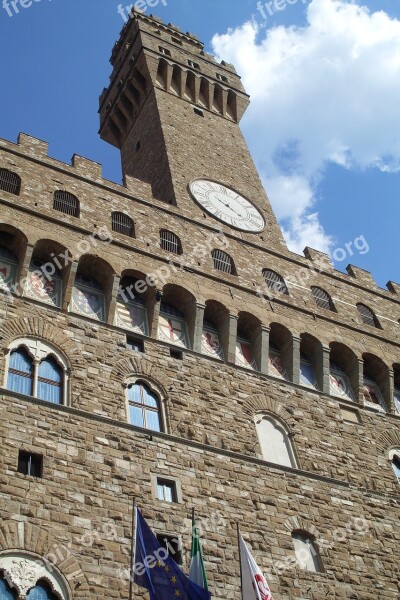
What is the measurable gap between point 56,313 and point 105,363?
1277 millimetres

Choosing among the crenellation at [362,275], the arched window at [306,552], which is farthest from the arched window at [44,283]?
the crenellation at [362,275]

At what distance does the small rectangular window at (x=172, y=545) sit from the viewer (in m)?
11.7

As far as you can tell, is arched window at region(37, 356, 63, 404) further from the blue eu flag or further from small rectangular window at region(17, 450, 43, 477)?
the blue eu flag

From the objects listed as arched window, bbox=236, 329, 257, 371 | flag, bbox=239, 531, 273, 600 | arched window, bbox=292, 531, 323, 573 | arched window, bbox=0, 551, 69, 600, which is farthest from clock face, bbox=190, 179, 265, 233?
arched window, bbox=0, 551, 69, 600

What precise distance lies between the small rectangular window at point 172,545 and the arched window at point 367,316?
919 cm

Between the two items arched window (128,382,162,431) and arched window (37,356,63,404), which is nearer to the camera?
arched window (37,356,63,404)

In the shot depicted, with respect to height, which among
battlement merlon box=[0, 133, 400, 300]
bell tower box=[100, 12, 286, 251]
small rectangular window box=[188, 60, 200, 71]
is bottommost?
battlement merlon box=[0, 133, 400, 300]

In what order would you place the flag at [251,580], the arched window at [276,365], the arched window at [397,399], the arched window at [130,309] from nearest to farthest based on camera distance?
1. the flag at [251,580]
2. the arched window at [130,309]
3. the arched window at [276,365]
4. the arched window at [397,399]

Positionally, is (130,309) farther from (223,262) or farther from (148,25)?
(148,25)

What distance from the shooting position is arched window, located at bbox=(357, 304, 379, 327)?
1961cm

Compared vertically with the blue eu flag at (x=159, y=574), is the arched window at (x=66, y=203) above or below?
above

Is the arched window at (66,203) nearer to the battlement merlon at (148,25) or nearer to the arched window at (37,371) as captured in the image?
the arched window at (37,371)

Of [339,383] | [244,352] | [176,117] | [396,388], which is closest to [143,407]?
[244,352]

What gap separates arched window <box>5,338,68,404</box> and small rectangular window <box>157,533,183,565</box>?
2760mm
